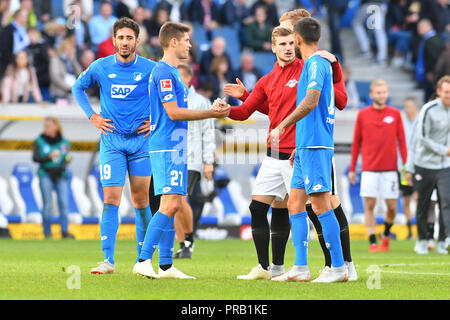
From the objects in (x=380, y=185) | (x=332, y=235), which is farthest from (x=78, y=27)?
(x=332, y=235)

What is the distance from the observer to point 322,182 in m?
7.90

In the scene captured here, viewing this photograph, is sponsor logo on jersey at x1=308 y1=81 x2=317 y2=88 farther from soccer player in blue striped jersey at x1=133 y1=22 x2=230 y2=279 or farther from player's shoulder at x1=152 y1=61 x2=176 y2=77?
player's shoulder at x1=152 y1=61 x2=176 y2=77

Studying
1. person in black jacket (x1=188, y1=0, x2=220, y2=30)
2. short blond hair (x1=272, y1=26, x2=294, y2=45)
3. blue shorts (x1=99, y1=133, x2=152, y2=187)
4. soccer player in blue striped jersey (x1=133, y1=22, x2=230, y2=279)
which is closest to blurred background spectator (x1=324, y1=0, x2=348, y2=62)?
person in black jacket (x1=188, y1=0, x2=220, y2=30)

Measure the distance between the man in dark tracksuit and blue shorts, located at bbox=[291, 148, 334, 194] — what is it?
18.2 ft

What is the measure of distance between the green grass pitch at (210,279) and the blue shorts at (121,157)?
93cm

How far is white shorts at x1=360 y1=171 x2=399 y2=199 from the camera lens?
1391 centimetres

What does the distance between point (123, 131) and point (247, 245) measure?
6.34 meters

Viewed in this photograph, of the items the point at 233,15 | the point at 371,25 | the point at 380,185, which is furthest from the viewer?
the point at 371,25

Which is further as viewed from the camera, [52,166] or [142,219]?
[52,166]

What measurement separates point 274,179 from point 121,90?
1.76 meters

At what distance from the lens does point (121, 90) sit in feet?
29.9

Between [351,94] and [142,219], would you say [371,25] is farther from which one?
[142,219]
